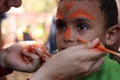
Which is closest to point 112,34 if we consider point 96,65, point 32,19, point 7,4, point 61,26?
point 61,26

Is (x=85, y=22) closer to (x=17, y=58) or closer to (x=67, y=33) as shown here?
(x=67, y=33)

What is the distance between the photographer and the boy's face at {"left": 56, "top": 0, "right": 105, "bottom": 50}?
1.44m

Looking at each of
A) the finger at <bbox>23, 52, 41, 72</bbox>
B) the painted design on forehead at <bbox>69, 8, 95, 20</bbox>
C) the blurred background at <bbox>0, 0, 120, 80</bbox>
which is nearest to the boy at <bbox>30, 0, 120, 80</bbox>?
the painted design on forehead at <bbox>69, 8, 95, 20</bbox>

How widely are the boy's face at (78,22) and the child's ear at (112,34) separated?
0.03 metres

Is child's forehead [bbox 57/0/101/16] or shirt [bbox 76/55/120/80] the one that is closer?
shirt [bbox 76/55/120/80]

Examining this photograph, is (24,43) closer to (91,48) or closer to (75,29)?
(75,29)

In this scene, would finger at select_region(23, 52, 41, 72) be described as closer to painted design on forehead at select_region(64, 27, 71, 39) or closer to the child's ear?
painted design on forehead at select_region(64, 27, 71, 39)

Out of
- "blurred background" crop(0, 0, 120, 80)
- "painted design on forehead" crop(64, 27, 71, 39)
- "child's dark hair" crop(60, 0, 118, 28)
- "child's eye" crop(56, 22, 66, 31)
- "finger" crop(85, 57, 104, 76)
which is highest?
"child's dark hair" crop(60, 0, 118, 28)

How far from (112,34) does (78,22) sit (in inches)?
7.2

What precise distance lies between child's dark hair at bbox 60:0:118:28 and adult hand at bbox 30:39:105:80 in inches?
12.6

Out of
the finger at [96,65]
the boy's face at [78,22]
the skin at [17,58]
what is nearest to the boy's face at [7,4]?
the skin at [17,58]

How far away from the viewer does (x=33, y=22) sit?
659cm

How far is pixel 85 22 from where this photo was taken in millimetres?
1450

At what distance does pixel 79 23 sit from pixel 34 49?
0.21 metres
